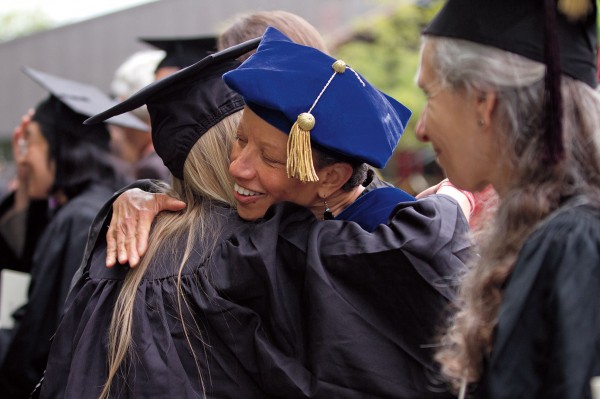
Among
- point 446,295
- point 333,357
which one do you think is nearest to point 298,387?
point 333,357

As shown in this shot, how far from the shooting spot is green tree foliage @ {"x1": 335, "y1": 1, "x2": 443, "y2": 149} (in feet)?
36.2

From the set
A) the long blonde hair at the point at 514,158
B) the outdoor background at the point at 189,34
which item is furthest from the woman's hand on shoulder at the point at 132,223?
the outdoor background at the point at 189,34

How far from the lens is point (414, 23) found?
1134 cm

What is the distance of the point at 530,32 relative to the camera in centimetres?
153

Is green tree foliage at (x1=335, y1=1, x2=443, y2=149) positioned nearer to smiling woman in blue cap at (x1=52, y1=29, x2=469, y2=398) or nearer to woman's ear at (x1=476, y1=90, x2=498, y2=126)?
smiling woman in blue cap at (x1=52, y1=29, x2=469, y2=398)

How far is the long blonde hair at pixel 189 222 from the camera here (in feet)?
6.57

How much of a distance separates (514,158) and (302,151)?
2.06 feet


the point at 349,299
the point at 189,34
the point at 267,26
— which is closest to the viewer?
the point at 349,299

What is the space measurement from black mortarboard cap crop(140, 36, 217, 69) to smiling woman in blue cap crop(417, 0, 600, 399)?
2494mm

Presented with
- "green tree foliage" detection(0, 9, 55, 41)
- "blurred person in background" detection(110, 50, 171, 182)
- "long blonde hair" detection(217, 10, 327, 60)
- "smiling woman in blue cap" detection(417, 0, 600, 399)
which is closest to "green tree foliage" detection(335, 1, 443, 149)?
"blurred person in background" detection(110, 50, 171, 182)

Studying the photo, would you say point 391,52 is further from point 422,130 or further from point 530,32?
point 530,32

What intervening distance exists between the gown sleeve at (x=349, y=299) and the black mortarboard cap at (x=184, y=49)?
2.18 m

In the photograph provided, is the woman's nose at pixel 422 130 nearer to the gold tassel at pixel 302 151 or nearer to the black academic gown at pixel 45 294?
the gold tassel at pixel 302 151

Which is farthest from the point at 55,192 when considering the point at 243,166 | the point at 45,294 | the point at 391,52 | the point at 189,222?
the point at 391,52
